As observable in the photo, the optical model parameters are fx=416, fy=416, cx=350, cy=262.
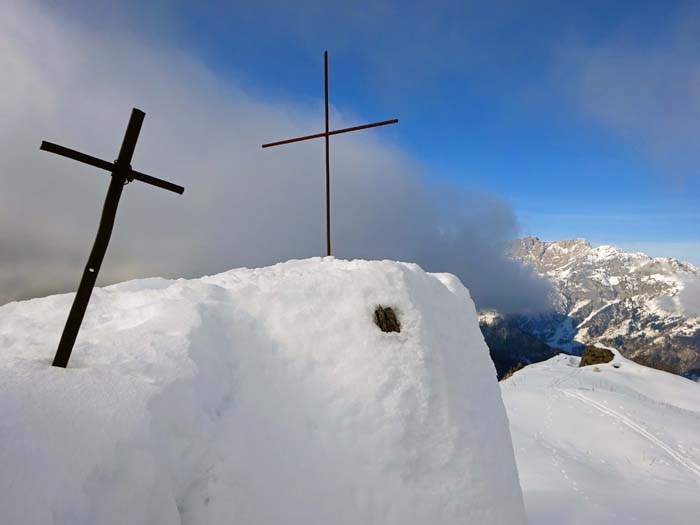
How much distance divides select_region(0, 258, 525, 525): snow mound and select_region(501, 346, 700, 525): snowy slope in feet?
19.3

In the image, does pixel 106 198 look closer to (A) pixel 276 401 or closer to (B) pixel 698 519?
(A) pixel 276 401

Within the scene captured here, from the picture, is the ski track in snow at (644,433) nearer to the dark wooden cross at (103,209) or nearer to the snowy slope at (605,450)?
the snowy slope at (605,450)

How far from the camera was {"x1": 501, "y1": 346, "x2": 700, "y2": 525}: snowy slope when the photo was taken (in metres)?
11.0

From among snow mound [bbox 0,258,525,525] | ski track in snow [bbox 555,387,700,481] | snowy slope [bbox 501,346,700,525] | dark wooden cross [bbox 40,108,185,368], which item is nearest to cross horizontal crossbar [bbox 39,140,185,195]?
dark wooden cross [bbox 40,108,185,368]

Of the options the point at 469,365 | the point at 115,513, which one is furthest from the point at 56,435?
the point at 469,365

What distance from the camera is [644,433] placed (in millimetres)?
19609

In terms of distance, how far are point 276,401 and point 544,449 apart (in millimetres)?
15505

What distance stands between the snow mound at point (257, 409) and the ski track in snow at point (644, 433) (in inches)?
626

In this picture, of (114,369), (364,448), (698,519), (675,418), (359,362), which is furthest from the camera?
(675,418)

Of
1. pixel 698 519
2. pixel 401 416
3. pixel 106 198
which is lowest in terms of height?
pixel 698 519

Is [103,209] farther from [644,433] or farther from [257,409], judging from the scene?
[644,433]

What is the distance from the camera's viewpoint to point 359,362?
586 centimetres

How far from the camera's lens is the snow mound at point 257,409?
136 inches

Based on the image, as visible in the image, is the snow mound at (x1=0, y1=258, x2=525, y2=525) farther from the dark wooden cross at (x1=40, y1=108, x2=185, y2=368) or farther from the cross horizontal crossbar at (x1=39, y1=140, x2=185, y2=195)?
the cross horizontal crossbar at (x1=39, y1=140, x2=185, y2=195)
